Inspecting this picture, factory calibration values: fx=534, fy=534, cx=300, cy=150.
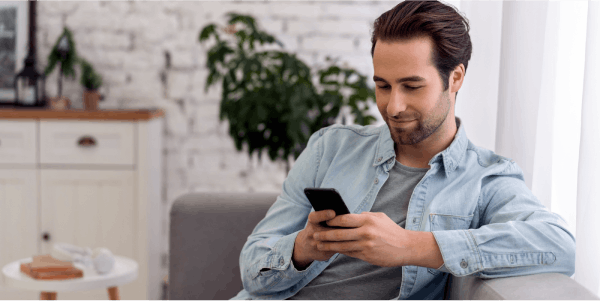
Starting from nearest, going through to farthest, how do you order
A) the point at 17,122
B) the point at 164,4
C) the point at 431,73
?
1. the point at 431,73
2. the point at 17,122
3. the point at 164,4

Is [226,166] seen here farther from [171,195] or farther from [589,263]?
[589,263]

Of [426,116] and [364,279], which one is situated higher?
[426,116]

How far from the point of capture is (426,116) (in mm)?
1043

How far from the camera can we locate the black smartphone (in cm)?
82

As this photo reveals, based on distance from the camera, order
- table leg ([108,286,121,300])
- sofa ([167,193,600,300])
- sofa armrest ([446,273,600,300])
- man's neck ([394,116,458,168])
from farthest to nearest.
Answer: table leg ([108,286,121,300]) < sofa ([167,193,600,300]) < man's neck ([394,116,458,168]) < sofa armrest ([446,273,600,300])

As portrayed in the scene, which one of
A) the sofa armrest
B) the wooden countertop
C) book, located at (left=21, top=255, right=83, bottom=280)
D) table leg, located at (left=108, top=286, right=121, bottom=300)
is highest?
the wooden countertop

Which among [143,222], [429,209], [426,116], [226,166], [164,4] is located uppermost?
[164,4]

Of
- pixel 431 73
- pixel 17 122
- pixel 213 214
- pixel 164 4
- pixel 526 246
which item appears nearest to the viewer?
pixel 526 246

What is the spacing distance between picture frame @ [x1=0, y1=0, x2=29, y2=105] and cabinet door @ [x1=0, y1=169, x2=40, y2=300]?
462 millimetres

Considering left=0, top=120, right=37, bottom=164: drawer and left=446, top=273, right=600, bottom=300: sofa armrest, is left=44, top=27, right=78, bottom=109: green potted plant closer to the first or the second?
left=0, top=120, right=37, bottom=164: drawer

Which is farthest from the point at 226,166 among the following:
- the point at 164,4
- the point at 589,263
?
the point at 589,263

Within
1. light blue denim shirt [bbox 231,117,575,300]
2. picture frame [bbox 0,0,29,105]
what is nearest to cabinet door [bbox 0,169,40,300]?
picture frame [bbox 0,0,29,105]

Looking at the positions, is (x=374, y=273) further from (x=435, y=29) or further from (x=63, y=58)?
(x=63, y=58)

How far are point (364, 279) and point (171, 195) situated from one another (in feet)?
6.18
